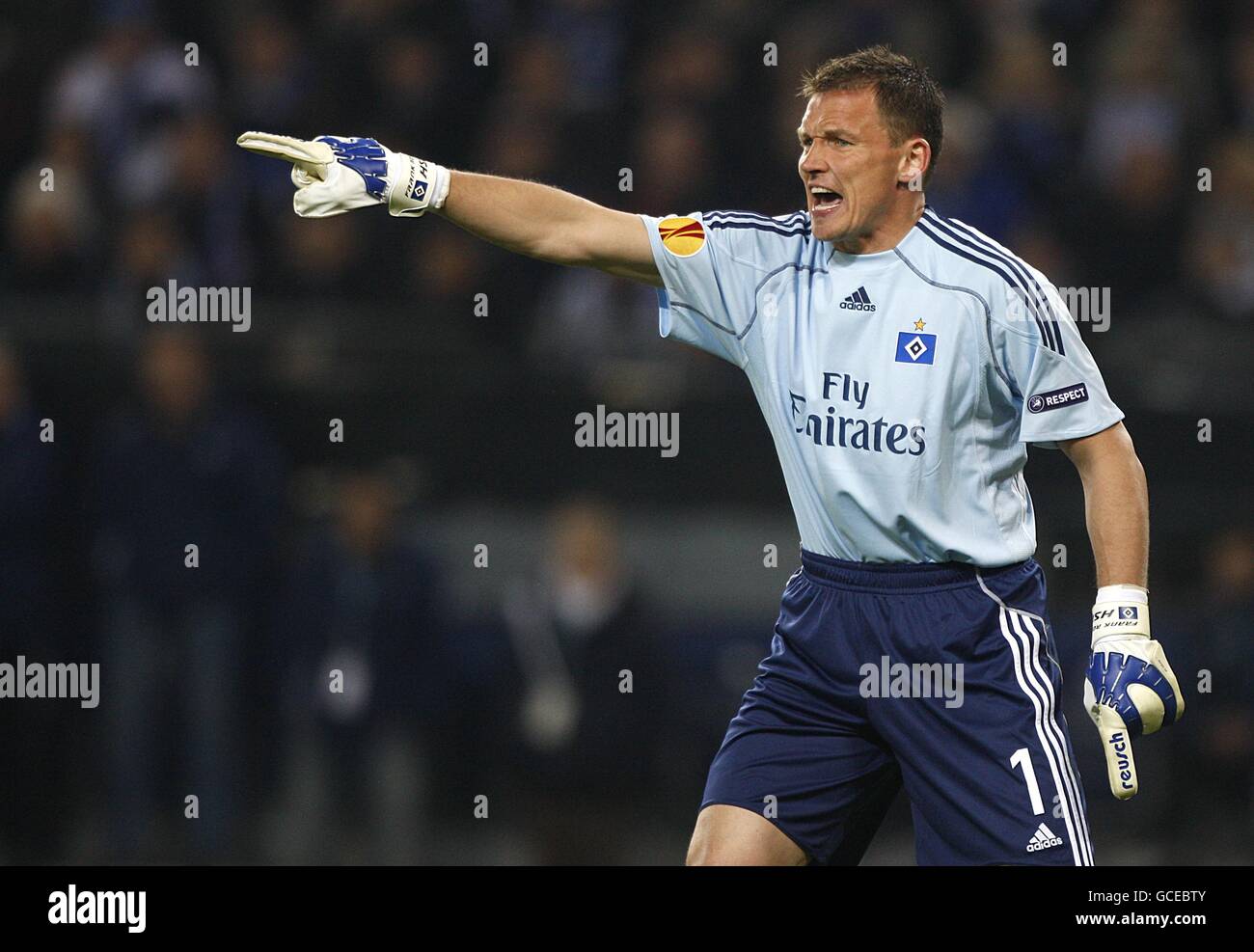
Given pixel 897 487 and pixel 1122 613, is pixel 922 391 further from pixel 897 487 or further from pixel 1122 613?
pixel 1122 613

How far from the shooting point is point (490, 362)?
9.24 m

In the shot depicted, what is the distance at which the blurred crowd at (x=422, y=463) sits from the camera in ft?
28.3

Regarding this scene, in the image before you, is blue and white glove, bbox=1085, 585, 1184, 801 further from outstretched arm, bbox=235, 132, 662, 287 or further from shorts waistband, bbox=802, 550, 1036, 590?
outstretched arm, bbox=235, 132, 662, 287

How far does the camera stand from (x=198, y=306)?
9281 millimetres

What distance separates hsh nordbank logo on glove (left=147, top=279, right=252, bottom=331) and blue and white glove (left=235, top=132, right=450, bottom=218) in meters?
4.50

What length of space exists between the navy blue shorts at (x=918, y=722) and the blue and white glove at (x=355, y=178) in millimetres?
1351

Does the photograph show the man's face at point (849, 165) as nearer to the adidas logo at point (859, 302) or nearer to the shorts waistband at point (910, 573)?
the adidas logo at point (859, 302)

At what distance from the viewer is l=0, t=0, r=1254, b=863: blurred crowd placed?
28.3 ft

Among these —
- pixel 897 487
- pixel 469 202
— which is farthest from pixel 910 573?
pixel 469 202

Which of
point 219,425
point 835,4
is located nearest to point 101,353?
point 219,425

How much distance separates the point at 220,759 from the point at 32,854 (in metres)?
0.90

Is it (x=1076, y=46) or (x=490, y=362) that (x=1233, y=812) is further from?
(x=1076, y=46)

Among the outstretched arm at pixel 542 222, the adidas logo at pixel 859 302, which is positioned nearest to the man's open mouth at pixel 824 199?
the adidas logo at pixel 859 302

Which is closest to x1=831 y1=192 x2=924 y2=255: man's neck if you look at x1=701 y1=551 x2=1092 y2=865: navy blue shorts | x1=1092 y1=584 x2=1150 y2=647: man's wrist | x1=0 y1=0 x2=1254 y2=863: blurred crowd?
x1=701 y1=551 x2=1092 y2=865: navy blue shorts
